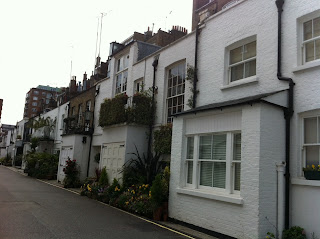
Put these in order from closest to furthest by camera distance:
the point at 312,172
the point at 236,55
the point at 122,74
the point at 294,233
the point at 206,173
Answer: the point at 294,233 → the point at 312,172 → the point at 206,173 → the point at 236,55 → the point at 122,74

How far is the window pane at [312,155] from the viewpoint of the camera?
24.6 feet

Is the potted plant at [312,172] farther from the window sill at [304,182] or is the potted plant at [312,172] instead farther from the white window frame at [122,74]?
the white window frame at [122,74]

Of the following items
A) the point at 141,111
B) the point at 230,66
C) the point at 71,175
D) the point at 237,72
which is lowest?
the point at 71,175

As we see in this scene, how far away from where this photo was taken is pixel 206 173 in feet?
30.1

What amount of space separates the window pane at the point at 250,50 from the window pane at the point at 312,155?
3.61 meters

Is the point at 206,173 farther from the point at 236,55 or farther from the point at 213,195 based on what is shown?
the point at 236,55

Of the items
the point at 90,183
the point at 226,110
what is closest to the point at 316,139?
the point at 226,110

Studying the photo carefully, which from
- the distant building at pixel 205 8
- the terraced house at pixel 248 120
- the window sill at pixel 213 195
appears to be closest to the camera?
the terraced house at pixel 248 120

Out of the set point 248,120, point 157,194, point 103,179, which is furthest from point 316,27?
point 103,179

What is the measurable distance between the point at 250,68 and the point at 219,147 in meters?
2.91

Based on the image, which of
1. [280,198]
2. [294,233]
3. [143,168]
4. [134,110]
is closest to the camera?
[294,233]

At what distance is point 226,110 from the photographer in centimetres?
860

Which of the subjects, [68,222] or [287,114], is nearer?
[287,114]

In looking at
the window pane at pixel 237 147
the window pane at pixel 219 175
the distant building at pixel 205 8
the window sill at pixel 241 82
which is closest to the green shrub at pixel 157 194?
the window pane at pixel 219 175
